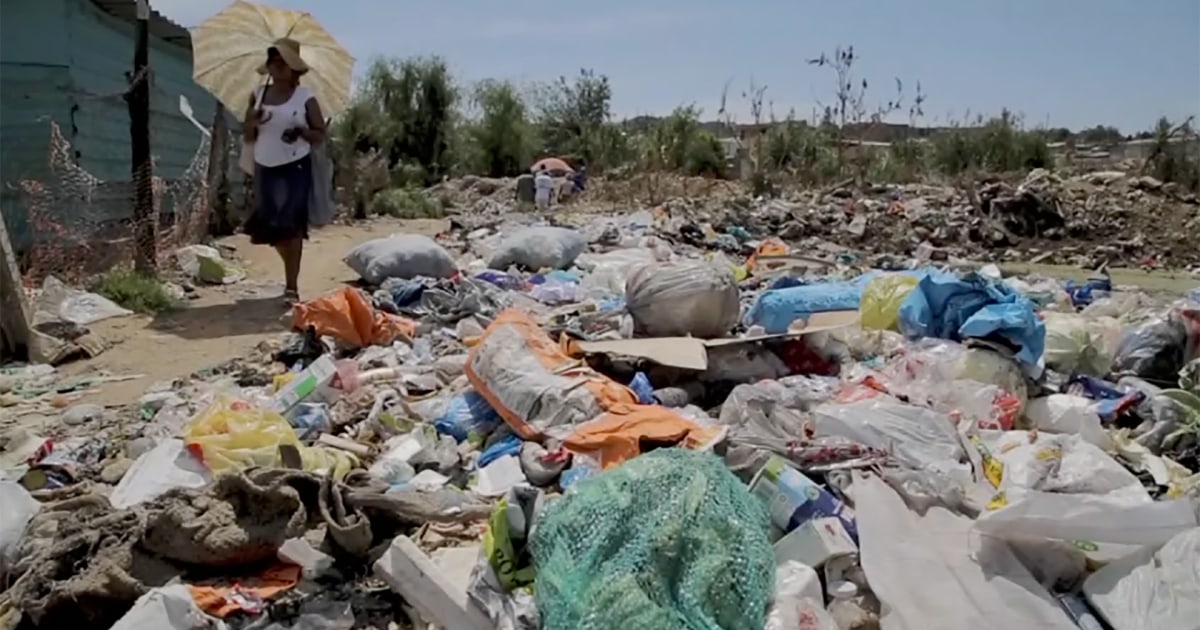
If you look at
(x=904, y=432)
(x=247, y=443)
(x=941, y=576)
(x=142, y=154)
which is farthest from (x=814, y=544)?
(x=142, y=154)

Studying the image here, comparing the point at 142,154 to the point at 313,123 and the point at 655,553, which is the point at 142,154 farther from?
the point at 655,553

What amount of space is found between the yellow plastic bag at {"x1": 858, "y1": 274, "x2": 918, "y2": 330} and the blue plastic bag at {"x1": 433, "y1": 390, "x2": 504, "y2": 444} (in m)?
1.83

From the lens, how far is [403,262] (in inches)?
235

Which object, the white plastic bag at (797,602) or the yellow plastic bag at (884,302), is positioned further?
the yellow plastic bag at (884,302)

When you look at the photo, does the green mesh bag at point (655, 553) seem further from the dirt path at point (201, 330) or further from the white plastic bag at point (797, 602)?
the dirt path at point (201, 330)

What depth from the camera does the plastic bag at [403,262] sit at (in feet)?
19.5

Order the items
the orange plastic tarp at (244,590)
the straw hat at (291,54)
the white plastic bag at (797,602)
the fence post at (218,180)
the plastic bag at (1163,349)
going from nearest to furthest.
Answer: the white plastic bag at (797,602), the orange plastic tarp at (244,590), the plastic bag at (1163,349), the straw hat at (291,54), the fence post at (218,180)

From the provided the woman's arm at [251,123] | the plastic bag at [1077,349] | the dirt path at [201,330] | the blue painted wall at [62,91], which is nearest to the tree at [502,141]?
the blue painted wall at [62,91]

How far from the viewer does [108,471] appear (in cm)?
302

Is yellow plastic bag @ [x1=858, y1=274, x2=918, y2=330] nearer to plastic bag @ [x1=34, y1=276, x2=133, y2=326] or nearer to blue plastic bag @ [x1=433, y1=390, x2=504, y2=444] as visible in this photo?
blue plastic bag @ [x1=433, y1=390, x2=504, y2=444]

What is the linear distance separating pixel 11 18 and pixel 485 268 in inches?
160

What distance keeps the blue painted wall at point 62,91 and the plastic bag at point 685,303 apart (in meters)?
4.00

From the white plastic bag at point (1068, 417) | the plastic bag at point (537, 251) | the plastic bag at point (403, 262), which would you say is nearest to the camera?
the white plastic bag at point (1068, 417)

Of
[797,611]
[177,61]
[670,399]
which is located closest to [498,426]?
[670,399]
